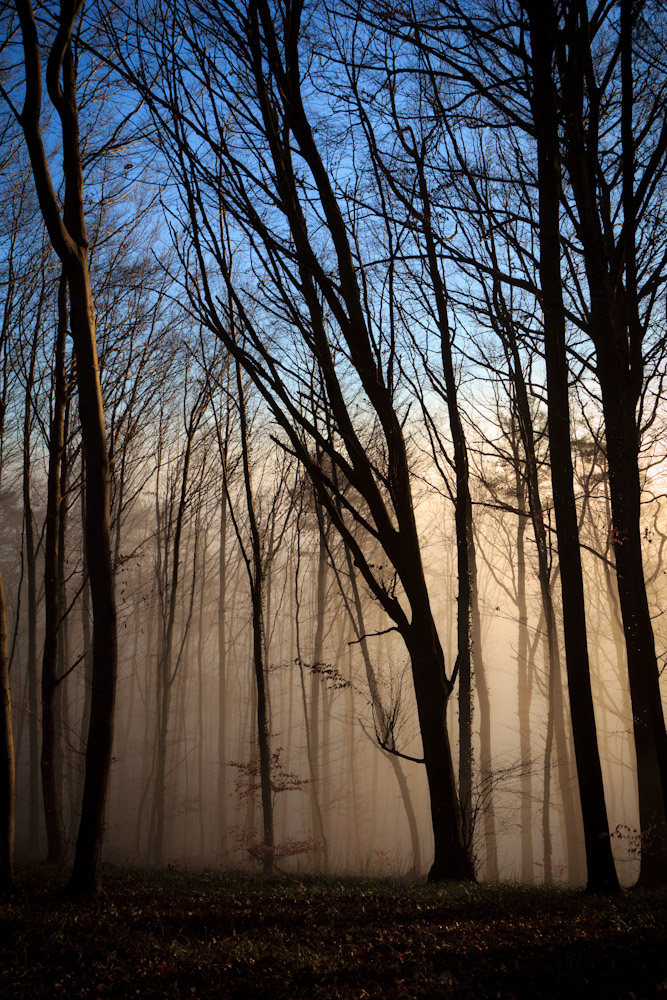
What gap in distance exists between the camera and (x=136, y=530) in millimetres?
31625

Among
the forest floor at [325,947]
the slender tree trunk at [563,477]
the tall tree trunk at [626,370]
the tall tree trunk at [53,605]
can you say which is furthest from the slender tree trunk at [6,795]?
the tall tree trunk at [626,370]

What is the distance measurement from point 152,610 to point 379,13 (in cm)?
2991

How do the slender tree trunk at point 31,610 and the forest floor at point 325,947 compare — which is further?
the slender tree trunk at point 31,610

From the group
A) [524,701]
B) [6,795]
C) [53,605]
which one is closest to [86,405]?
[6,795]

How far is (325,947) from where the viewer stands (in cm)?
341

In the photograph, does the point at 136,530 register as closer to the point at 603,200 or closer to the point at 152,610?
the point at 152,610

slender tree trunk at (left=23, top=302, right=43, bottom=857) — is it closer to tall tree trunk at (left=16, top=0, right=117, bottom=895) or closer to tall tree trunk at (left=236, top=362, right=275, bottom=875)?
tall tree trunk at (left=236, top=362, right=275, bottom=875)

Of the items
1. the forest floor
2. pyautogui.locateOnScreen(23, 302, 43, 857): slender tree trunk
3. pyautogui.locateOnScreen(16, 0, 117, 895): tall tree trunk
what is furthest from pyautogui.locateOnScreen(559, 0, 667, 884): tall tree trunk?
pyautogui.locateOnScreen(23, 302, 43, 857): slender tree trunk

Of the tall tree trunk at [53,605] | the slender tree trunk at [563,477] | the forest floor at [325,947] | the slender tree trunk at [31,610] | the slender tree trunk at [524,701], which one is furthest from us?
the slender tree trunk at [524,701]

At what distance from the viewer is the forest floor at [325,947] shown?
2.81m

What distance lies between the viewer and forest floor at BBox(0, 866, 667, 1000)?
110 inches

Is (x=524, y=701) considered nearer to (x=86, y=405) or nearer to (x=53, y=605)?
(x=53, y=605)

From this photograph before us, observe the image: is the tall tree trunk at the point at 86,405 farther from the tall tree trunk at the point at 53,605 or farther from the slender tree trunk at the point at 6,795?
the tall tree trunk at the point at 53,605

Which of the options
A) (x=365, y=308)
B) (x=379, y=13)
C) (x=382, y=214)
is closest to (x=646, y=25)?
(x=379, y=13)
